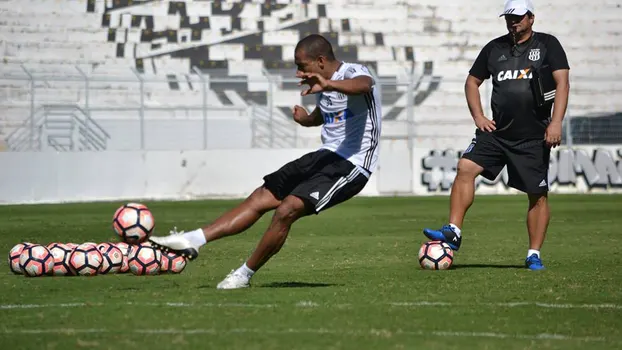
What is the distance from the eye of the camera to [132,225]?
26.5 ft

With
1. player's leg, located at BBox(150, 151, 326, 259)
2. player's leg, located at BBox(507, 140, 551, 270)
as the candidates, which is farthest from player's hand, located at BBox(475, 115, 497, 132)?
player's leg, located at BBox(150, 151, 326, 259)

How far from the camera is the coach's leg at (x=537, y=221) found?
9648mm

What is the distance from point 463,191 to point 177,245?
310cm

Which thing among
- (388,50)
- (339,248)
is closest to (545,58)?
(339,248)

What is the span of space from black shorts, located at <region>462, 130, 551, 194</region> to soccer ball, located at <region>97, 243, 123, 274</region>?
3.12 meters

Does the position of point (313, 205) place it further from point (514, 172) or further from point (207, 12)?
point (207, 12)

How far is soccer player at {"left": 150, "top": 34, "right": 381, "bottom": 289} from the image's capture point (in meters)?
7.72

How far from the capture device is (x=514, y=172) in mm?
9531

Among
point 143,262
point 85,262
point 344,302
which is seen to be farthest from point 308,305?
point 85,262

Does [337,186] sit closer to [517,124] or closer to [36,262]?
[517,124]

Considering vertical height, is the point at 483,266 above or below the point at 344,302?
below

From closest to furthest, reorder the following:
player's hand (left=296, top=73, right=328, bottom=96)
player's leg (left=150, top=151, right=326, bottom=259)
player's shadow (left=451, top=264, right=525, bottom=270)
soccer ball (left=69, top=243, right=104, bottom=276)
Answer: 1. player's hand (left=296, top=73, right=328, bottom=96)
2. player's leg (left=150, top=151, right=326, bottom=259)
3. soccer ball (left=69, top=243, right=104, bottom=276)
4. player's shadow (left=451, top=264, right=525, bottom=270)

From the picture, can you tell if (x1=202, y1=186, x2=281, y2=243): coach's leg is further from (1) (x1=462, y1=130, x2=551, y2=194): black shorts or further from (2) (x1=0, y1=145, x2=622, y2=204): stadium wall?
(2) (x1=0, y1=145, x2=622, y2=204): stadium wall

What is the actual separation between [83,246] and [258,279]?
5.09 feet
